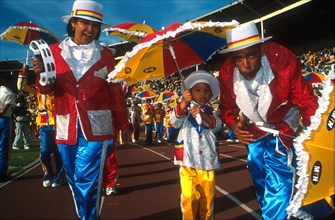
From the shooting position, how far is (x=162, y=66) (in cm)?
411

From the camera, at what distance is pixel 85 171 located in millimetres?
3252

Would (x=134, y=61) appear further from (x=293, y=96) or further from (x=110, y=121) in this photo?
(x=293, y=96)

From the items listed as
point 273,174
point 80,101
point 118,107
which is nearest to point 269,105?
point 273,174

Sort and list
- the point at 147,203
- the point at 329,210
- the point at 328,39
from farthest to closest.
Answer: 1. the point at 328,39
2. the point at 147,203
3. the point at 329,210

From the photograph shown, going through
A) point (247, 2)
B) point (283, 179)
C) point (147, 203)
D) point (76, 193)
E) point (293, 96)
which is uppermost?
point (247, 2)

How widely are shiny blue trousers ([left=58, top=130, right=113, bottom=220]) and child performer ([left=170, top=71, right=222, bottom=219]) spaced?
0.97 meters

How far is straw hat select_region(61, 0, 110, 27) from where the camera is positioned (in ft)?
10.6

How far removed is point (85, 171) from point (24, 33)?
4685 mm

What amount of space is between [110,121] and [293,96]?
173 cm

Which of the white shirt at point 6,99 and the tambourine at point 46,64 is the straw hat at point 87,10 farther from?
the white shirt at point 6,99

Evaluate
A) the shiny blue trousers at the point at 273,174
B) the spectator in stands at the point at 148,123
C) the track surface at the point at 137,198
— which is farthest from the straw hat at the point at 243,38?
the spectator in stands at the point at 148,123

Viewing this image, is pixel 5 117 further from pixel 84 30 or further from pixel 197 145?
pixel 197 145

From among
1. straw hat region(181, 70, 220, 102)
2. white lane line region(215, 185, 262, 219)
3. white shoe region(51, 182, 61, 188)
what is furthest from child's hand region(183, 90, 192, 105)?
white shoe region(51, 182, 61, 188)

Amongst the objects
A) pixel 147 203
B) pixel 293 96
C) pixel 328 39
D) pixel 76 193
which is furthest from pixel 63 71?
pixel 328 39
